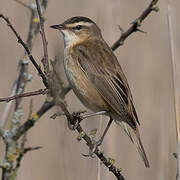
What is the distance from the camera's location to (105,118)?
3.90 m

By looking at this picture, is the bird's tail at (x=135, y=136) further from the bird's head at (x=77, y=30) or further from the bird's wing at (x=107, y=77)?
the bird's head at (x=77, y=30)

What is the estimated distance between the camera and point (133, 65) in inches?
213

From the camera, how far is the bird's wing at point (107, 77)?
3.57 meters

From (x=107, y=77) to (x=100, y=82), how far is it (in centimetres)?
8

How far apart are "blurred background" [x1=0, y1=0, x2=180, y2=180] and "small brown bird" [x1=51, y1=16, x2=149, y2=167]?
13cm

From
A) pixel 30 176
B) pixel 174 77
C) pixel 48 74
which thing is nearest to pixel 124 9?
pixel 30 176

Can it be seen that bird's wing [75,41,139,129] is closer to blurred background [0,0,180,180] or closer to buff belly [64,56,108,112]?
buff belly [64,56,108,112]

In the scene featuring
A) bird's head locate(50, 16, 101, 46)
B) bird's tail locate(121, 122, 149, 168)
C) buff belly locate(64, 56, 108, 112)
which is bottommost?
bird's tail locate(121, 122, 149, 168)

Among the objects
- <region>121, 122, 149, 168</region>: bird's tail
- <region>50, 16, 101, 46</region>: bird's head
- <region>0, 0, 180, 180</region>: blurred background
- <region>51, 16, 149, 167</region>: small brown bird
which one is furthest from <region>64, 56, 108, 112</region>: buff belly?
<region>50, 16, 101, 46</region>: bird's head

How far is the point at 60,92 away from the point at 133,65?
3393 mm

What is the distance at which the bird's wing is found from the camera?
3.57 meters

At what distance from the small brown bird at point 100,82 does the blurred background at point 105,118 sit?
135mm

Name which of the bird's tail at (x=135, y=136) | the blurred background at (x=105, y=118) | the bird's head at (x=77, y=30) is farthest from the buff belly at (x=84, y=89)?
the bird's head at (x=77, y=30)

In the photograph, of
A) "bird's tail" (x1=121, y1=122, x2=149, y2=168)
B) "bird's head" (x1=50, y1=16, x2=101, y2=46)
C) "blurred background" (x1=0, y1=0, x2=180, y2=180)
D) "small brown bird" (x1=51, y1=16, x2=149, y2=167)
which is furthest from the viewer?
"bird's head" (x1=50, y1=16, x2=101, y2=46)
